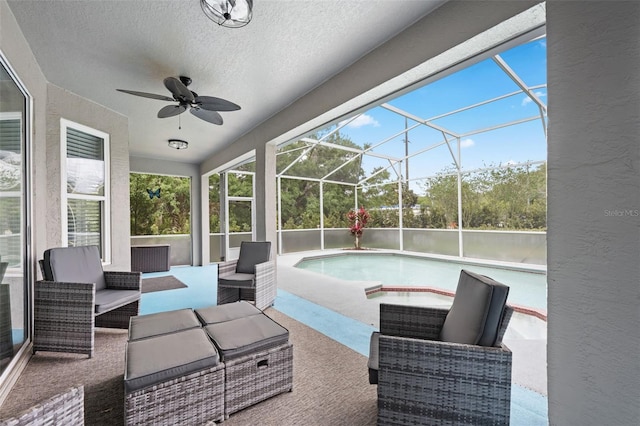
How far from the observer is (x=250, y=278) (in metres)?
3.59

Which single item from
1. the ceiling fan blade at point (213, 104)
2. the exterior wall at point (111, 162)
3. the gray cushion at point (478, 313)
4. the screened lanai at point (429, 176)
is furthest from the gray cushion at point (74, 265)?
the gray cushion at point (478, 313)

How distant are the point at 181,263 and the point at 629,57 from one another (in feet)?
27.4

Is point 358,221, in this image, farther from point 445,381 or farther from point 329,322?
point 445,381

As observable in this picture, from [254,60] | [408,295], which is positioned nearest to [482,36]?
[254,60]

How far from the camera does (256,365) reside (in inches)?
71.7

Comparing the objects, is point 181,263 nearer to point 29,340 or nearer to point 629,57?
point 29,340

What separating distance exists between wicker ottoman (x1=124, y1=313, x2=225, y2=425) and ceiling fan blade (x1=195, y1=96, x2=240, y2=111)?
2.30 meters

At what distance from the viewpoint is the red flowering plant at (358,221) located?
996cm

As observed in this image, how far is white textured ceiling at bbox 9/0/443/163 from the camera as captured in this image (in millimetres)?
2180

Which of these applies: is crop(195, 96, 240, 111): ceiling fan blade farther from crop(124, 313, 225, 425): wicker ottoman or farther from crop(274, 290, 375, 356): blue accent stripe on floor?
crop(274, 290, 375, 356): blue accent stripe on floor

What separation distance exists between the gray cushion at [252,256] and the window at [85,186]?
6.95 ft

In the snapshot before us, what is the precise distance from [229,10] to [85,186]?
359 cm

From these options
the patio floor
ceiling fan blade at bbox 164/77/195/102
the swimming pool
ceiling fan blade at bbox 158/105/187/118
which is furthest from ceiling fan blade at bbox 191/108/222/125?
the swimming pool

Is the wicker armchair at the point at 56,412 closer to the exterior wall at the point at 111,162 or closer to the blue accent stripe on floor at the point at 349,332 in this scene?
the blue accent stripe on floor at the point at 349,332
